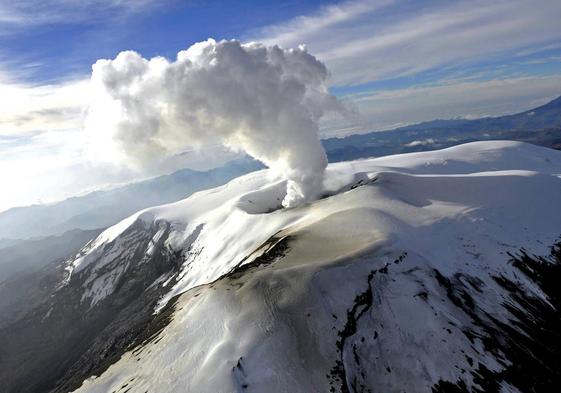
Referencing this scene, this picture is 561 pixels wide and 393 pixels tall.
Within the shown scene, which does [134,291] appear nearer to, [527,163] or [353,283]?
[353,283]

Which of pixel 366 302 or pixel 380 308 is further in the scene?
pixel 366 302

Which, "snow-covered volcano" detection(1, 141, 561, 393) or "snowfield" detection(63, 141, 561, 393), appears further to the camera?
"snow-covered volcano" detection(1, 141, 561, 393)

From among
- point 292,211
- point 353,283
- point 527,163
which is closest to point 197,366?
point 353,283

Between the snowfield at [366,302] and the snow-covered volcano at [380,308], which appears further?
the snow-covered volcano at [380,308]
